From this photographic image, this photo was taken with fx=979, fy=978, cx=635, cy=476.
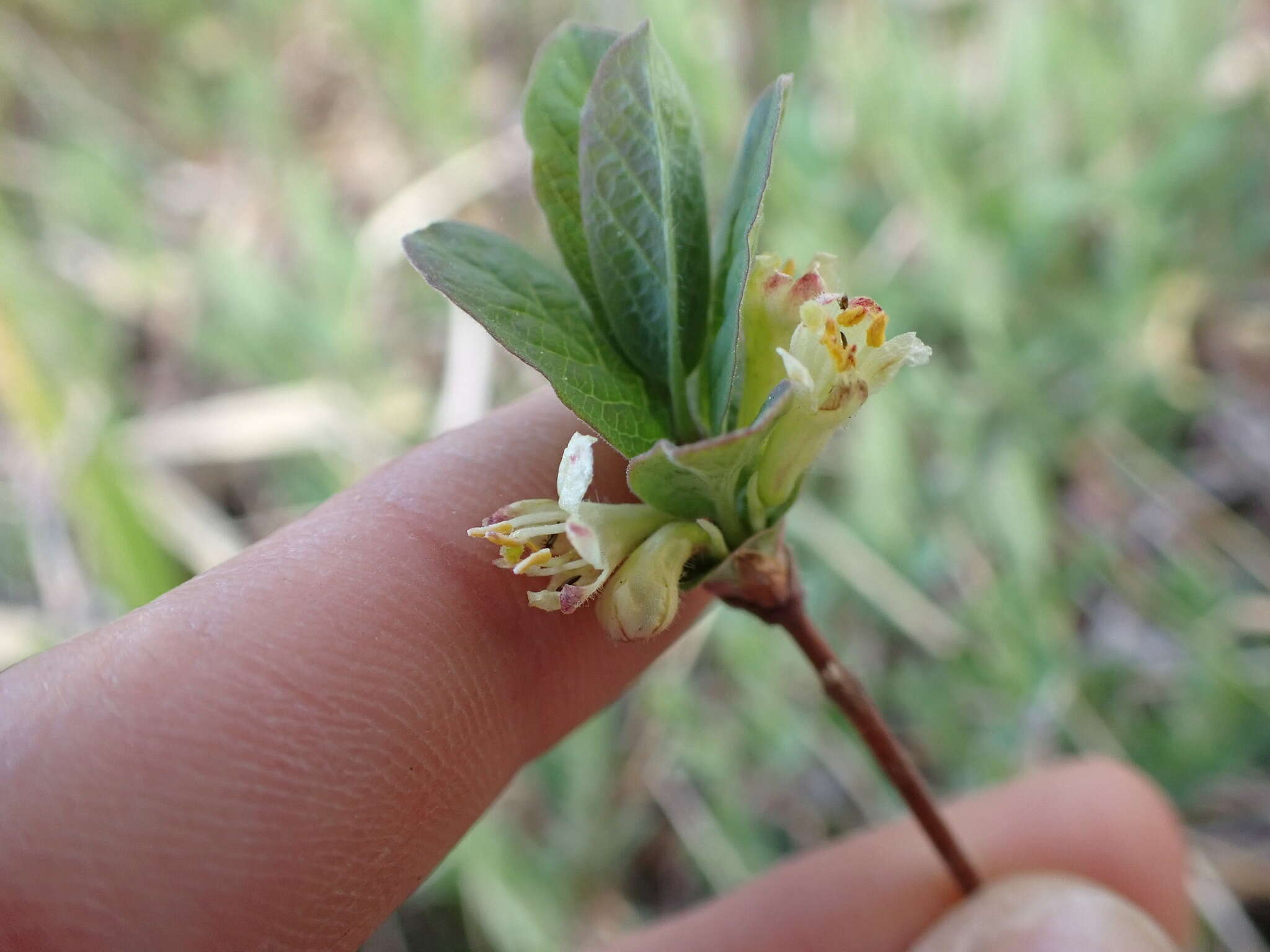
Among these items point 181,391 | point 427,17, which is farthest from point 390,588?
point 181,391

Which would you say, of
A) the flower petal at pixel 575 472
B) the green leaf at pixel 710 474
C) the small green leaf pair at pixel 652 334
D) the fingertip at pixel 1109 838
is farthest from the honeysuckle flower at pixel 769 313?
the fingertip at pixel 1109 838

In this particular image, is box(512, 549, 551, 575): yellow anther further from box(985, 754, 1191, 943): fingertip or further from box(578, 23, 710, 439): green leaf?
box(985, 754, 1191, 943): fingertip

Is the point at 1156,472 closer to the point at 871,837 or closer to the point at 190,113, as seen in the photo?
the point at 871,837

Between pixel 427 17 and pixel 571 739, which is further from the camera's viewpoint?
pixel 427 17

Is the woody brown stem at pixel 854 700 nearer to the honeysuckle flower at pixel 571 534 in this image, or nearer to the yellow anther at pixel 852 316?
the honeysuckle flower at pixel 571 534

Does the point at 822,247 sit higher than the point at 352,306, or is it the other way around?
the point at 352,306

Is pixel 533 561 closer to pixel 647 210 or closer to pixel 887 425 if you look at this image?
pixel 647 210

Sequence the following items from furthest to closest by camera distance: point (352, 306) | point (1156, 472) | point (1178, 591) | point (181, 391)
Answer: point (181, 391) → point (352, 306) → point (1156, 472) → point (1178, 591)
